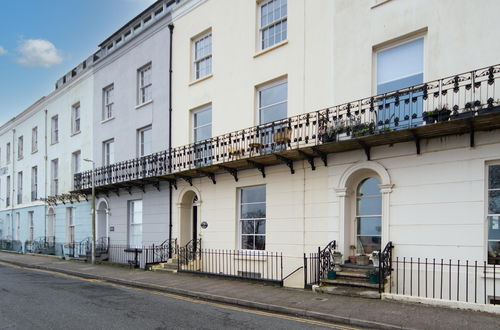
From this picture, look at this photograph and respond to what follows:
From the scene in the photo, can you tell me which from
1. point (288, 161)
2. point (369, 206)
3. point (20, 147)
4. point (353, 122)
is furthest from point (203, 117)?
point (20, 147)

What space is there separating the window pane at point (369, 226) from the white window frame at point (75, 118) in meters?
19.3

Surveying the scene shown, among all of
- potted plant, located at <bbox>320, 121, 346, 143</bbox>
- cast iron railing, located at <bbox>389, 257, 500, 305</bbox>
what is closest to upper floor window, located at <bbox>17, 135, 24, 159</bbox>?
potted plant, located at <bbox>320, 121, 346, 143</bbox>

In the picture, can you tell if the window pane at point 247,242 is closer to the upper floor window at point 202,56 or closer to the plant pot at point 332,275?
the plant pot at point 332,275

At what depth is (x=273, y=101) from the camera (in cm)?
1371

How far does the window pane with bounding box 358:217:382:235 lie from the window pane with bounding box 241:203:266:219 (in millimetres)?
3588

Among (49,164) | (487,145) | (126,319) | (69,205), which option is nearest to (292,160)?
(487,145)

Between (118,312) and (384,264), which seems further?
(384,264)

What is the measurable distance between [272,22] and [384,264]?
8.71 meters

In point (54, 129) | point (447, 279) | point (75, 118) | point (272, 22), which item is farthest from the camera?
point (54, 129)

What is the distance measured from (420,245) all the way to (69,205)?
2148cm

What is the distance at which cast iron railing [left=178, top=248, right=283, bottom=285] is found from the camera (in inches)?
499

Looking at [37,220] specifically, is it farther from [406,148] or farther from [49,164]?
[406,148]

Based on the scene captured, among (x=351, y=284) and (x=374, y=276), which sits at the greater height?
(x=374, y=276)

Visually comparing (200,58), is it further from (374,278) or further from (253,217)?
(374,278)
